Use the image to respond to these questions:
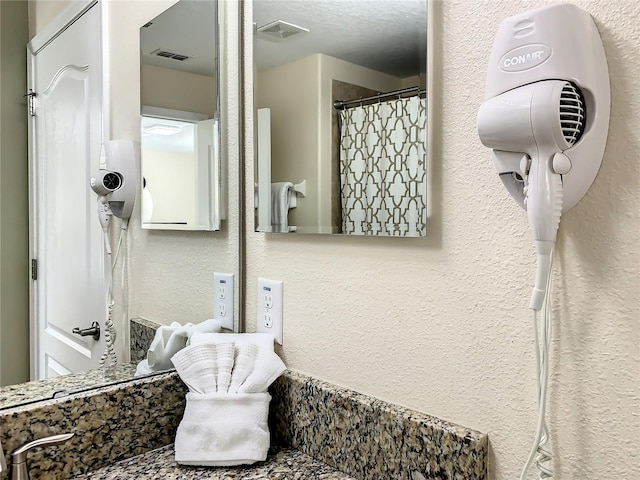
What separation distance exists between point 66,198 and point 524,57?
80 cm

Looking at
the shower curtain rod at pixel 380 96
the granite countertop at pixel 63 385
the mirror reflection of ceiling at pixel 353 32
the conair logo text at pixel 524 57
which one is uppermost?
the mirror reflection of ceiling at pixel 353 32

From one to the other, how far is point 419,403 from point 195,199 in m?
0.69

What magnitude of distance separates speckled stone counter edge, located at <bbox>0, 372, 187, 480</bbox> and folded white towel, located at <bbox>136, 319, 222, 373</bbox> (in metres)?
0.04

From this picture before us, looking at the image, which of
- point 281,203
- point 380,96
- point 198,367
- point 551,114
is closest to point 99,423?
point 198,367

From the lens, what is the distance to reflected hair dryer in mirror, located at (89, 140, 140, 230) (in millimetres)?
1052

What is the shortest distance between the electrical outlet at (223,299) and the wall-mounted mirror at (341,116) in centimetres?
16

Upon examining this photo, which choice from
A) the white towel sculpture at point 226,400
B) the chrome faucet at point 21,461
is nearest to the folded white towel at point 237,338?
the white towel sculpture at point 226,400

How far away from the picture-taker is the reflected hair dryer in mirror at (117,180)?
1.05 m

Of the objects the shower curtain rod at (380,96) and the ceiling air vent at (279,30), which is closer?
the shower curtain rod at (380,96)

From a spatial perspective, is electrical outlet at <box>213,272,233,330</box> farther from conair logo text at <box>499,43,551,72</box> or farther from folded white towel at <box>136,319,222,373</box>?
conair logo text at <box>499,43,551,72</box>

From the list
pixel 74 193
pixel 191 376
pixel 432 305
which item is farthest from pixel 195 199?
pixel 432 305

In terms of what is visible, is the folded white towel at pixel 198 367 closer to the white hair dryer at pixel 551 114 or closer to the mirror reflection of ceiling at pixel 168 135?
the mirror reflection of ceiling at pixel 168 135

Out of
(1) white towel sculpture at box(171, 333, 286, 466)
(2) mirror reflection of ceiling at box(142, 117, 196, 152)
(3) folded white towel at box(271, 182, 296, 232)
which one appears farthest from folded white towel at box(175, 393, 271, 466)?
(2) mirror reflection of ceiling at box(142, 117, 196, 152)

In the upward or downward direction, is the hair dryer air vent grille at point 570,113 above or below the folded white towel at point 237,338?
above
